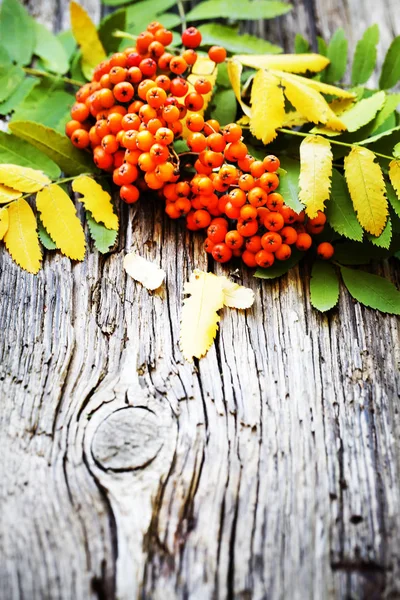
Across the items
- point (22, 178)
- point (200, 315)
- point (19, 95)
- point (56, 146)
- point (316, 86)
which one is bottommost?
point (200, 315)

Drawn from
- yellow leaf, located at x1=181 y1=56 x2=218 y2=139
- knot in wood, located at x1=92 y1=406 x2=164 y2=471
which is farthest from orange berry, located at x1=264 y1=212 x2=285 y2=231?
knot in wood, located at x1=92 y1=406 x2=164 y2=471

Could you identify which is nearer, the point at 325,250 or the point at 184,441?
the point at 184,441

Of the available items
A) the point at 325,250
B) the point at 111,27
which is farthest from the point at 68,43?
the point at 325,250

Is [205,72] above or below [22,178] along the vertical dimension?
above

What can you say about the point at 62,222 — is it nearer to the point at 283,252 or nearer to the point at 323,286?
the point at 283,252

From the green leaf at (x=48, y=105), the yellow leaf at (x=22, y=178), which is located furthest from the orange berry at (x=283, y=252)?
the green leaf at (x=48, y=105)

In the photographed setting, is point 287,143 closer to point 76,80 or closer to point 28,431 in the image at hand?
point 76,80

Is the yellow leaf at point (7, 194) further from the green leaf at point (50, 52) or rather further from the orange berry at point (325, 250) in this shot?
the orange berry at point (325, 250)
